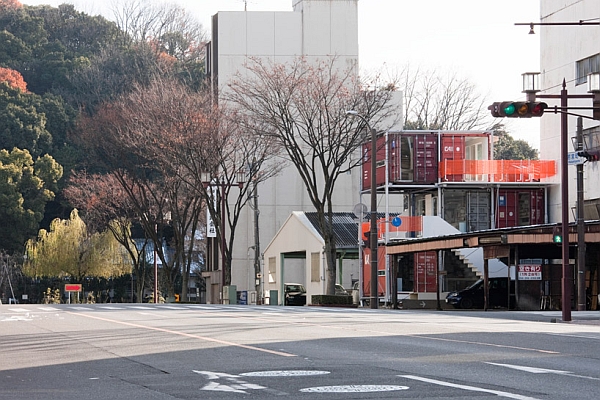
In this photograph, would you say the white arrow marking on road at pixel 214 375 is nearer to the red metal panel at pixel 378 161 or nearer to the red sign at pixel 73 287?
the red metal panel at pixel 378 161

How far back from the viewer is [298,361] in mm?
14797

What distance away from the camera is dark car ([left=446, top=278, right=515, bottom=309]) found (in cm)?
4812

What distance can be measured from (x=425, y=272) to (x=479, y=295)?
458 cm

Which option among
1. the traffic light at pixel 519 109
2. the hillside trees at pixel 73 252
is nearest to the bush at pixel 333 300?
the traffic light at pixel 519 109

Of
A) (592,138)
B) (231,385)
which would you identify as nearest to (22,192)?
(592,138)

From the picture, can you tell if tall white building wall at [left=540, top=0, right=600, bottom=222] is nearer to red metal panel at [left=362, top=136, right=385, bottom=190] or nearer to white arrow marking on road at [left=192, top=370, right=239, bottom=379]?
red metal panel at [left=362, top=136, right=385, bottom=190]

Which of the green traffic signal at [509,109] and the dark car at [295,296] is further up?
the green traffic signal at [509,109]

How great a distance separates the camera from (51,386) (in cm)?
1218

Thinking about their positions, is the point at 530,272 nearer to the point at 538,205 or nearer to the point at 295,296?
the point at 538,205

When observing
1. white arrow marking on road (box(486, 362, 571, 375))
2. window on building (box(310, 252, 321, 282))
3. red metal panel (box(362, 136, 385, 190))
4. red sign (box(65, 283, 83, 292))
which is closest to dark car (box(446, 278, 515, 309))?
red metal panel (box(362, 136, 385, 190))

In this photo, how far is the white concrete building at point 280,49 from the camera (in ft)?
255

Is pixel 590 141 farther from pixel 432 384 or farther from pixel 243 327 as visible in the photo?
pixel 432 384

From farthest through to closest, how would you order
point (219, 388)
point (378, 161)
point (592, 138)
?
point (378, 161), point (592, 138), point (219, 388)

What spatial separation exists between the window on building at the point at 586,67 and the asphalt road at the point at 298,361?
28.9m
